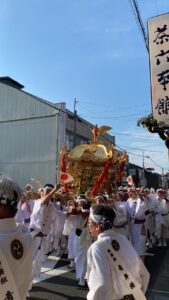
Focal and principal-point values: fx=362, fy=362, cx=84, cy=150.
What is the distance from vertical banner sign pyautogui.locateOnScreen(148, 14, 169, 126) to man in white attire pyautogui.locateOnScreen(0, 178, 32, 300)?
2.99m

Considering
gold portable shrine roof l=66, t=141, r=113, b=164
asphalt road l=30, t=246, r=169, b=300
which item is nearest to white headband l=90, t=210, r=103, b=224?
asphalt road l=30, t=246, r=169, b=300

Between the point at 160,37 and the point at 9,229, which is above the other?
the point at 160,37

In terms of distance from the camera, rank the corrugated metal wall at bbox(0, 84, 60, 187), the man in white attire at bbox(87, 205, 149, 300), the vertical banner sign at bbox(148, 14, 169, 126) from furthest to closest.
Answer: the corrugated metal wall at bbox(0, 84, 60, 187) < the vertical banner sign at bbox(148, 14, 169, 126) < the man in white attire at bbox(87, 205, 149, 300)

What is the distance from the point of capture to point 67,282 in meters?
6.97

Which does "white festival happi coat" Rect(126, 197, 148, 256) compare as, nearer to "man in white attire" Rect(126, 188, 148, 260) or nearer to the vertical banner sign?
"man in white attire" Rect(126, 188, 148, 260)

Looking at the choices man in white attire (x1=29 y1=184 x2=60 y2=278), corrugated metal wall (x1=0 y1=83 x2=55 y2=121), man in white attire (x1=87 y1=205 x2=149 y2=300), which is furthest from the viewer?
corrugated metal wall (x1=0 y1=83 x2=55 y2=121)

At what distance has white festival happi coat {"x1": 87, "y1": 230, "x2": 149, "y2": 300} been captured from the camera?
9.02 feet

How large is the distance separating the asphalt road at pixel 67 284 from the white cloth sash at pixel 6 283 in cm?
378

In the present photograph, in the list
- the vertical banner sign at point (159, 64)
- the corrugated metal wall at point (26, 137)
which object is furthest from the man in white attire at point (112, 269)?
the corrugated metal wall at point (26, 137)

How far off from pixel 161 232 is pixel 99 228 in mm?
10182

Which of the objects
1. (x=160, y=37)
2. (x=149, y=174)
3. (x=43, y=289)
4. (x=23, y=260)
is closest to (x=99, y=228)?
(x=23, y=260)

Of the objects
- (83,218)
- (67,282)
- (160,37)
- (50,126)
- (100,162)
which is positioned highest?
(50,126)

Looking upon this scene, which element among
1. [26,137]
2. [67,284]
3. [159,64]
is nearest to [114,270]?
[159,64]

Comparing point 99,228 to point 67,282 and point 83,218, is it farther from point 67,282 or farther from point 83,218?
point 83,218
